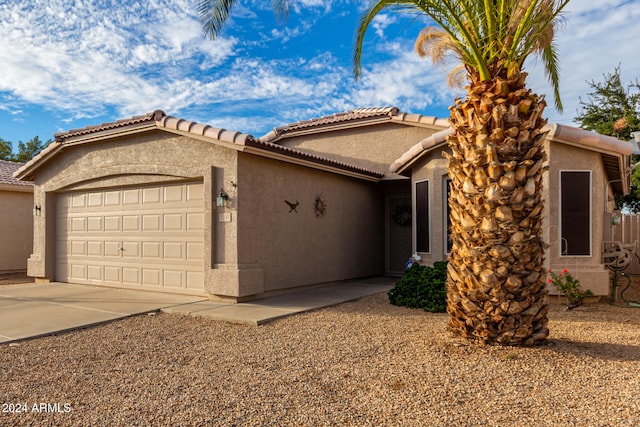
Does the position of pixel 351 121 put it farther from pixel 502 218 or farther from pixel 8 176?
pixel 8 176

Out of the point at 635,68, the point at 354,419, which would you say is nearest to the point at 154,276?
the point at 354,419

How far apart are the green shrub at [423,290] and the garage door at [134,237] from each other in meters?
4.03

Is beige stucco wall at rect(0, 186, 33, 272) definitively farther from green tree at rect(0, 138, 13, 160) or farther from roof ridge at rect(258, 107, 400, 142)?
green tree at rect(0, 138, 13, 160)

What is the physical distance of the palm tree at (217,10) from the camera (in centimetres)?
664

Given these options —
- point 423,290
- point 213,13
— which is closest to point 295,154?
point 213,13

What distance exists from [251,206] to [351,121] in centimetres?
→ 641

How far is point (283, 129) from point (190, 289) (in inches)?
310

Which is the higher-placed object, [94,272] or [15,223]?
[15,223]

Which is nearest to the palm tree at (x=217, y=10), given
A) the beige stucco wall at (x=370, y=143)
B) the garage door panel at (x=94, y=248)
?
the garage door panel at (x=94, y=248)

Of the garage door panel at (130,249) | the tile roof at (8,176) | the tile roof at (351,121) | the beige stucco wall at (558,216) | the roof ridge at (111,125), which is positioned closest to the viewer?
the beige stucco wall at (558,216)

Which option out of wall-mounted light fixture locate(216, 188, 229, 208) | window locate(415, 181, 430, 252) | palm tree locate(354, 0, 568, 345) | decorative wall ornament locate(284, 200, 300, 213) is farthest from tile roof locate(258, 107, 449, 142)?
palm tree locate(354, 0, 568, 345)

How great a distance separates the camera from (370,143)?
14.0m

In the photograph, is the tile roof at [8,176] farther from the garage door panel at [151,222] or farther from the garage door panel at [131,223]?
the garage door panel at [151,222]

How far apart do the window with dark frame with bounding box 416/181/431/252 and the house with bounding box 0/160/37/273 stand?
1299cm
